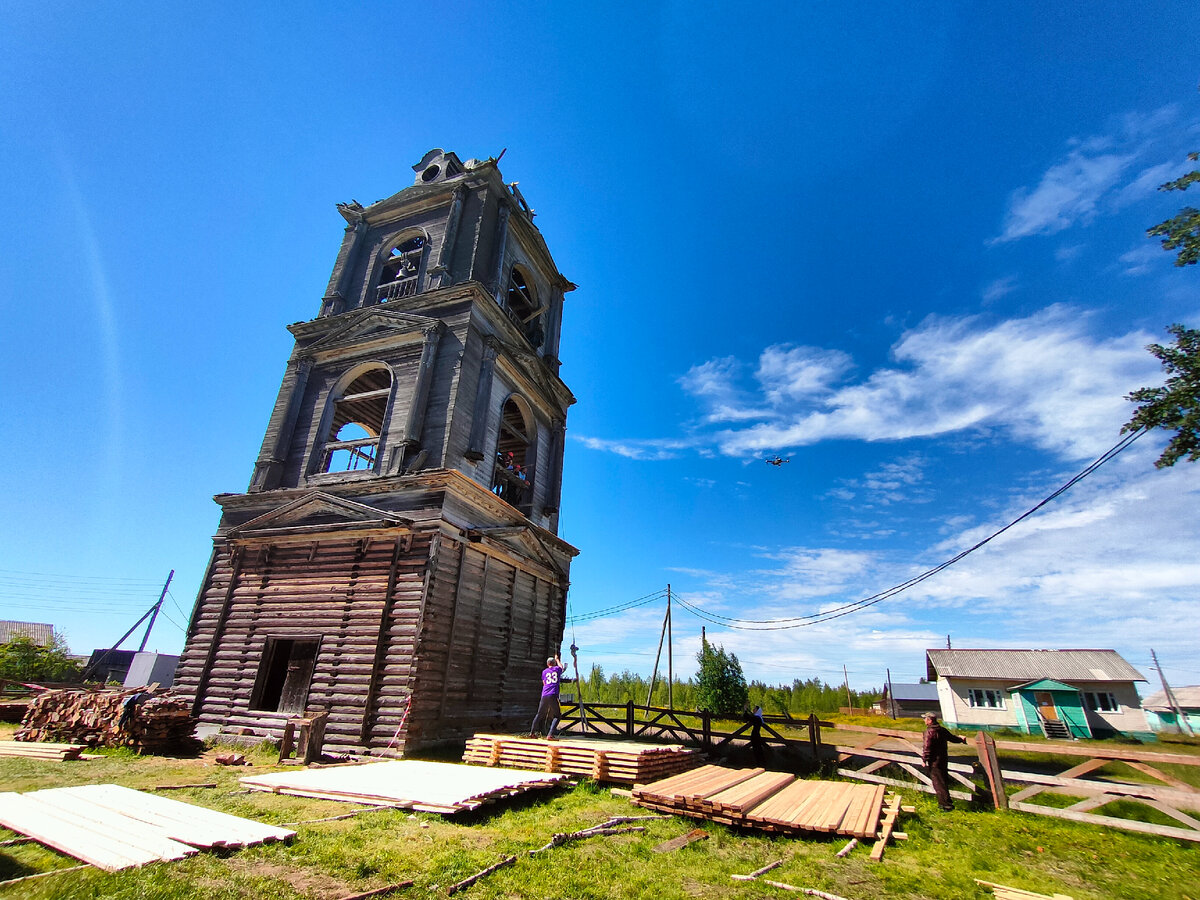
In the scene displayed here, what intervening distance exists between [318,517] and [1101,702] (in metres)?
52.2

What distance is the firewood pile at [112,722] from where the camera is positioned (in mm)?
12547

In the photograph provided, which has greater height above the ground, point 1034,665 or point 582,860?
point 1034,665

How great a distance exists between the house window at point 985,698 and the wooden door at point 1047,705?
2.25m

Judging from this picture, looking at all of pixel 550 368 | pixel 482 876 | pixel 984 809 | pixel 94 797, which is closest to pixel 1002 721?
pixel 984 809

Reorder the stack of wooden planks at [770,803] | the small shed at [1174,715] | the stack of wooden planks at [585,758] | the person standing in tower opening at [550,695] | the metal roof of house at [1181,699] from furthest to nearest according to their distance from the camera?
the metal roof of house at [1181,699] < the small shed at [1174,715] < the person standing in tower opening at [550,695] < the stack of wooden planks at [585,758] < the stack of wooden planks at [770,803]

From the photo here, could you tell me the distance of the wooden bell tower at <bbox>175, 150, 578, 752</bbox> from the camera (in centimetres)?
1370

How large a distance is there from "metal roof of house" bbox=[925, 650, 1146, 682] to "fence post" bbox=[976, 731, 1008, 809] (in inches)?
1509

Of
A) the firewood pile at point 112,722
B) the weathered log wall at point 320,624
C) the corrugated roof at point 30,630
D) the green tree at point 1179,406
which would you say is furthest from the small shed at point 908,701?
the corrugated roof at point 30,630

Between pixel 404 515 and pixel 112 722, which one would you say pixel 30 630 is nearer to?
pixel 112 722

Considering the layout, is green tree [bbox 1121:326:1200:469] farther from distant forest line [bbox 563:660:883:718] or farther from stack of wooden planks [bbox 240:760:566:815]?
distant forest line [bbox 563:660:883:718]

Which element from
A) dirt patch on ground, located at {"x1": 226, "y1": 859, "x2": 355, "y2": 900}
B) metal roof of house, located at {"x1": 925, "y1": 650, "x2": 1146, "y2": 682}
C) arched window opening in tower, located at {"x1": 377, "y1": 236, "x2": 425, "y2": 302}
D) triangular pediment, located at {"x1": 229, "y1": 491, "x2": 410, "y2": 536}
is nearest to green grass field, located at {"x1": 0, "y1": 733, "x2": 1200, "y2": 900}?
dirt patch on ground, located at {"x1": 226, "y1": 859, "x2": 355, "y2": 900}

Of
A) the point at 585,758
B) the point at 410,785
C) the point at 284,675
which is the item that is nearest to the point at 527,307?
the point at 284,675

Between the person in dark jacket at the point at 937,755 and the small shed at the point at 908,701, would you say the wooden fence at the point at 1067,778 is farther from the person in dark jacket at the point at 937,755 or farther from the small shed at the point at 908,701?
the small shed at the point at 908,701

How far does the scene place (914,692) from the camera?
207ft
